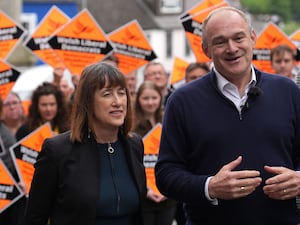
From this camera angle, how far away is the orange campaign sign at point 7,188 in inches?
267

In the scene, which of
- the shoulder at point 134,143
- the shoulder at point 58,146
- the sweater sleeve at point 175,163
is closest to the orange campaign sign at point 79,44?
the shoulder at point 134,143

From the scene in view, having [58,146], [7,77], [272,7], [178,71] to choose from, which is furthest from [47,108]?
[272,7]

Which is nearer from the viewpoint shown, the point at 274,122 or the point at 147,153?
the point at 274,122

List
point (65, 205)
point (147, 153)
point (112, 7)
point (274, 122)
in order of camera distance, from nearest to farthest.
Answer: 1. point (274, 122)
2. point (65, 205)
3. point (147, 153)
4. point (112, 7)

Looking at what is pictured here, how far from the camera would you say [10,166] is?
23.7 ft

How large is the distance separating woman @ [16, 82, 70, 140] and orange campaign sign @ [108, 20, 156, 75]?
4.36 feet

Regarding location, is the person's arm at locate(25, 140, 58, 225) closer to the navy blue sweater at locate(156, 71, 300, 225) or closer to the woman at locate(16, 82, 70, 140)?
the navy blue sweater at locate(156, 71, 300, 225)

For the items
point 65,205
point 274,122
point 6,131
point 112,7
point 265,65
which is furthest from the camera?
point 112,7

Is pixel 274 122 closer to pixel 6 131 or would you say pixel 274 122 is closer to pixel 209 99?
pixel 209 99

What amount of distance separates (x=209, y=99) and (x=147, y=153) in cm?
309

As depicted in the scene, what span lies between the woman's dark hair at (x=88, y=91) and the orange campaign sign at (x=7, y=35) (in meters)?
4.12

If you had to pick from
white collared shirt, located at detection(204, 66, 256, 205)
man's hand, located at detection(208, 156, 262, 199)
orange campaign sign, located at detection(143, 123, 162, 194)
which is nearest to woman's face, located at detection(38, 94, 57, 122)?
orange campaign sign, located at detection(143, 123, 162, 194)

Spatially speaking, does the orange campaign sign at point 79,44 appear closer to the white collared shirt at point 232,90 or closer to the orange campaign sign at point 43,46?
the orange campaign sign at point 43,46

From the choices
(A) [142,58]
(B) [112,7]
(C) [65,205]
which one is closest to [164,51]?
(B) [112,7]
